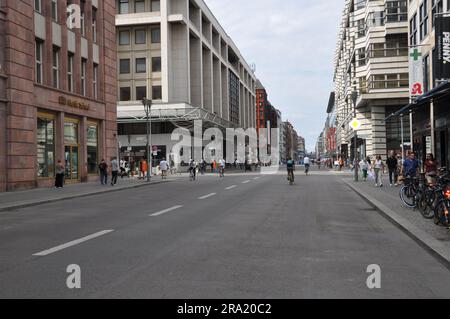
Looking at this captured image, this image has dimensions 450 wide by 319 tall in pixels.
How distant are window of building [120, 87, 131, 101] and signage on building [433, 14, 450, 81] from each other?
158 feet

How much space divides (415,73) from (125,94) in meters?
43.7

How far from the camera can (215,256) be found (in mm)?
7141

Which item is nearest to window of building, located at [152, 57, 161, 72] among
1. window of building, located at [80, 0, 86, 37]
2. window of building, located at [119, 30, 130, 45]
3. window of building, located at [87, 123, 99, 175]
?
window of building, located at [119, 30, 130, 45]

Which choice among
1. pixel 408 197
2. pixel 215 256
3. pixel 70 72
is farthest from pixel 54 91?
pixel 215 256

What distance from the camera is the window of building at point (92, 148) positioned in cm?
3286

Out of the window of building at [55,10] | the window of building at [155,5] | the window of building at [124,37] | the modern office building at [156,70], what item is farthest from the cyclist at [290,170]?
the window of building at [124,37]

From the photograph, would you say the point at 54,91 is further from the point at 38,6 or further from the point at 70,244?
the point at 70,244

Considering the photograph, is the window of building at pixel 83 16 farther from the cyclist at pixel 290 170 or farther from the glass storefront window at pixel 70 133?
the cyclist at pixel 290 170

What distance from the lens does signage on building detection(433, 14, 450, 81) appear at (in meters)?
16.9

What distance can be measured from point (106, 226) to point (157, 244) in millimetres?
2811

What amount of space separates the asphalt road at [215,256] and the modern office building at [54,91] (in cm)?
1232

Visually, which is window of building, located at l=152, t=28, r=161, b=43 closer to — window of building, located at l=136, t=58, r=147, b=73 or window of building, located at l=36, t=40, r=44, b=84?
window of building, located at l=136, t=58, r=147, b=73
